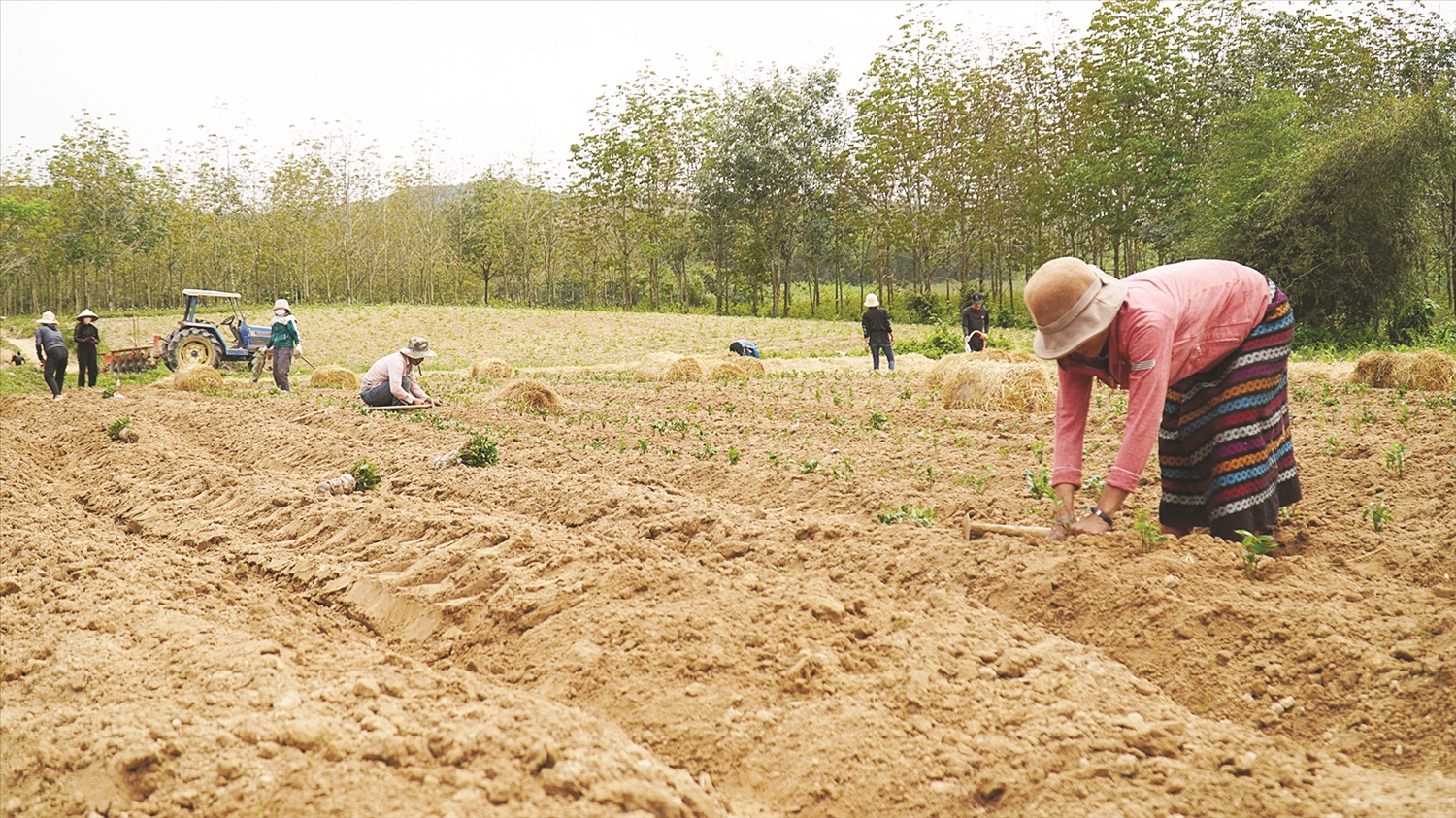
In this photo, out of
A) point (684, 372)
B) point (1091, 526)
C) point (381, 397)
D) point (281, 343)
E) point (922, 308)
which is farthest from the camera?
point (922, 308)

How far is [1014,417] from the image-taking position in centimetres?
852

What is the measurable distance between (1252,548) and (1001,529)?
0.98 m

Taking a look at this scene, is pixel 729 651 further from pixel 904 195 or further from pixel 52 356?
pixel 904 195

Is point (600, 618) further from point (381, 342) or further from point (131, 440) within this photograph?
point (381, 342)

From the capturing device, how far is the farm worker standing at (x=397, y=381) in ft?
34.8

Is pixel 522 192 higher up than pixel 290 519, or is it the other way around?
pixel 522 192

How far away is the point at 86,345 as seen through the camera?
1559 centimetres

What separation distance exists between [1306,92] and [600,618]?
29.4m

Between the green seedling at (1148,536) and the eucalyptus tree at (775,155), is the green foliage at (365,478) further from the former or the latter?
the eucalyptus tree at (775,155)

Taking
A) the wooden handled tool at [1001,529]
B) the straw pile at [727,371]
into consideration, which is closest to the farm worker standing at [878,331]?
the straw pile at [727,371]

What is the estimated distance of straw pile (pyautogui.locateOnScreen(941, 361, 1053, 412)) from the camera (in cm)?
930

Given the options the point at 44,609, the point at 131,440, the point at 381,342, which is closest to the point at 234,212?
the point at 381,342

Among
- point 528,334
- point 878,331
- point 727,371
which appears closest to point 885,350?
point 878,331

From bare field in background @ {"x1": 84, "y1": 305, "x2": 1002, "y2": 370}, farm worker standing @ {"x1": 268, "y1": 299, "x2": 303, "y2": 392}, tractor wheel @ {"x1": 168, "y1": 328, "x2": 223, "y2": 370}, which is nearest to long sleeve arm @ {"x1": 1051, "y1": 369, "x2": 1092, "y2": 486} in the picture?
farm worker standing @ {"x1": 268, "y1": 299, "x2": 303, "y2": 392}
